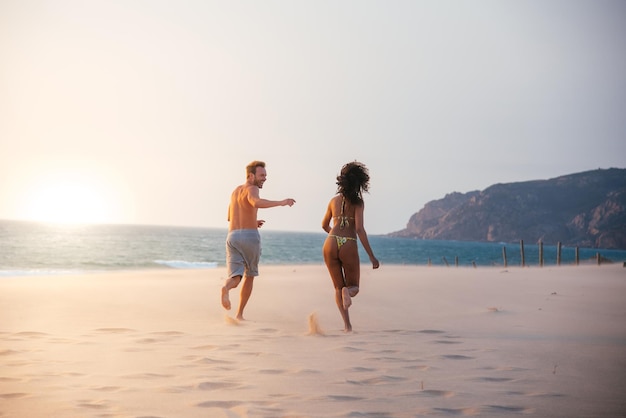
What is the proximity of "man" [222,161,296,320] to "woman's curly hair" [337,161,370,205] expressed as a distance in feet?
3.82

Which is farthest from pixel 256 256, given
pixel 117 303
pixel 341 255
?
pixel 117 303

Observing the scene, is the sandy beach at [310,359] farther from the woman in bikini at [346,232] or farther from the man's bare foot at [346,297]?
the woman in bikini at [346,232]

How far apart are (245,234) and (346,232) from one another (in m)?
1.41

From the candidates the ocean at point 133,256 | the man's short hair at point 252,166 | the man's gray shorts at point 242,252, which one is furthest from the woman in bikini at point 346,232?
the ocean at point 133,256

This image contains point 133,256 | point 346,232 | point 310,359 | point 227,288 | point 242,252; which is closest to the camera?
point 310,359

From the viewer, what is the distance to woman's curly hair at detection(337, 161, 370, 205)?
723 centimetres

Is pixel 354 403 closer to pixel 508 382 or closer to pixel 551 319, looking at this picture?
pixel 508 382

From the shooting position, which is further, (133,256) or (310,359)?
(133,256)

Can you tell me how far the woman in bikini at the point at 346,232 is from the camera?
717 centimetres

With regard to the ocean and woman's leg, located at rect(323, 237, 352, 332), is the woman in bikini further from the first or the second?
the ocean

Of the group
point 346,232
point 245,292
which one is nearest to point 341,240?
point 346,232

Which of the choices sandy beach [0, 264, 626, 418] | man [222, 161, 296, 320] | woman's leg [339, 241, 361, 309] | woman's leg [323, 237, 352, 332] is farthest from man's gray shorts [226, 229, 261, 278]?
woman's leg [339, 241, 361, 309]

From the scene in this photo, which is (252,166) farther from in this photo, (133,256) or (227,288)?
(133,256)

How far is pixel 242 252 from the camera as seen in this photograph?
791 cm
